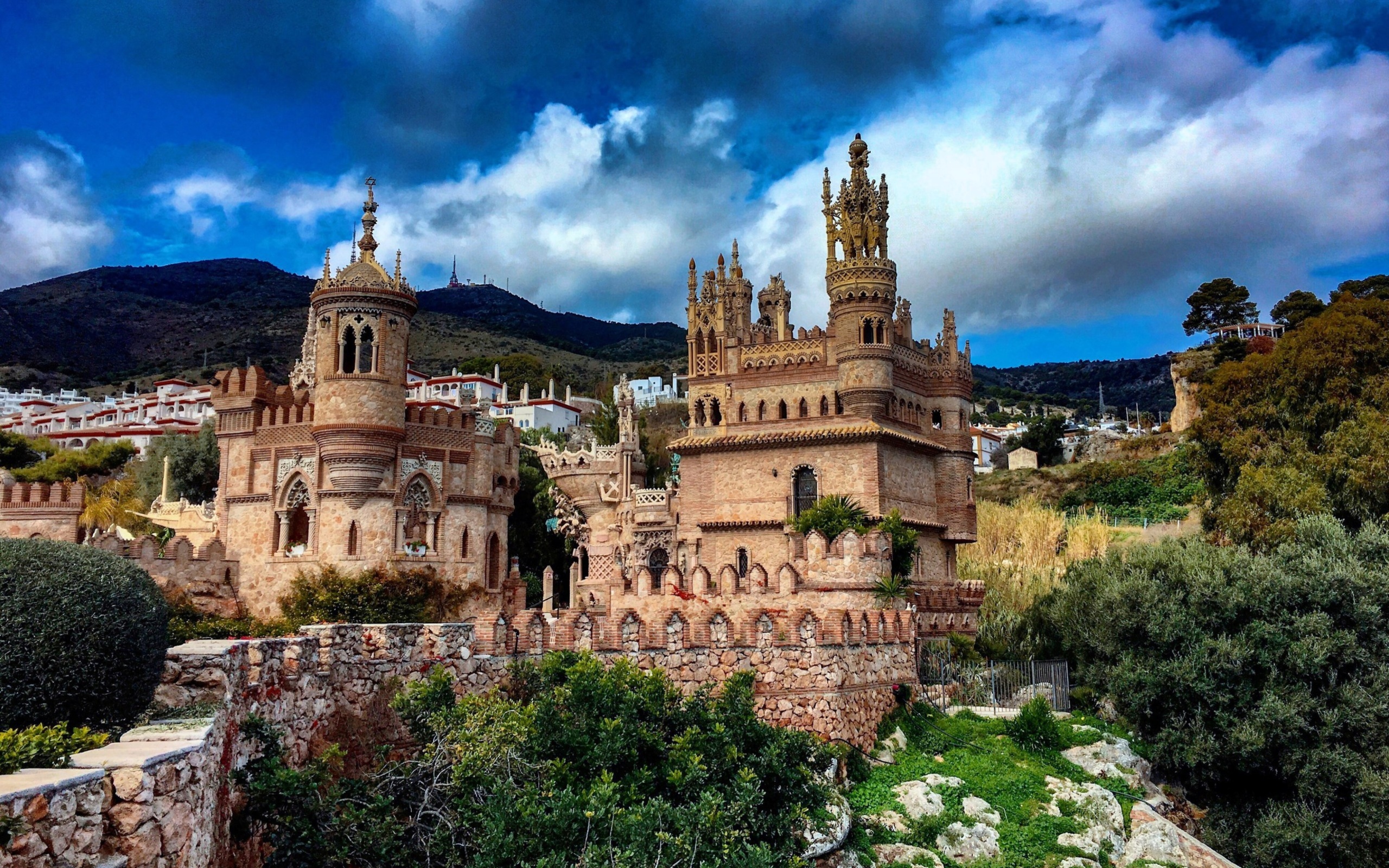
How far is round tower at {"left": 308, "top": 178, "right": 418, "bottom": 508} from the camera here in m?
28.0

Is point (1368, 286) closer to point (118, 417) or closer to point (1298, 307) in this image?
point (1298, 307)

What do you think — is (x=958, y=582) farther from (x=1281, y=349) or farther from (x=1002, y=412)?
(x=1002, y=412)

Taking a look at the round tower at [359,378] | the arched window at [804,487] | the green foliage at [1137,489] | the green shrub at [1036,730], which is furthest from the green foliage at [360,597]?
the green foliage at [1137,489]

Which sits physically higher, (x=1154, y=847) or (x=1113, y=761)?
(x=1113, y=761)

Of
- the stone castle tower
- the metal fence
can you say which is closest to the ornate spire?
the stone castle tower

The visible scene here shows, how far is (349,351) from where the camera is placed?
2839 centimetres

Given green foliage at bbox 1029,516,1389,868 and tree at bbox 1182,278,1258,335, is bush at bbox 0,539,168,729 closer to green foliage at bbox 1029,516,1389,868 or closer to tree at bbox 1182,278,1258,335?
green foliage at bbox 1029,516,1389,868

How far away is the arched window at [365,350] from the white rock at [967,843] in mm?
18555

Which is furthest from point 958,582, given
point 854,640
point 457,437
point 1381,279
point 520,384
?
point 520,384

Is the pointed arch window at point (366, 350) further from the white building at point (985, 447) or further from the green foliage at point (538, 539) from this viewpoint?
the white building at point (985, 447)

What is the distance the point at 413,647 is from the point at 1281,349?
26.1m

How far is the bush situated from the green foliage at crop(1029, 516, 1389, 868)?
61.2ft

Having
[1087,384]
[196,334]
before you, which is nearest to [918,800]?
[196,334]

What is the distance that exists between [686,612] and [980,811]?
19.8 ft
